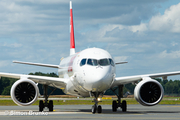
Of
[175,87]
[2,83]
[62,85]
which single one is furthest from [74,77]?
[175,87]

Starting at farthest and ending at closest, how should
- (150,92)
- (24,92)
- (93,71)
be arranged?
(24,92) → (150,92) → (93,71)

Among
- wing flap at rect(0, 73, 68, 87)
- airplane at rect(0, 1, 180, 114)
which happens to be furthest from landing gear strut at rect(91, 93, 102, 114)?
wing flap at rect(0, 73, 68, 87)

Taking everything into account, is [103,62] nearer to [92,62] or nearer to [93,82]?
[92,62]

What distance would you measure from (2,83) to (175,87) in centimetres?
8661

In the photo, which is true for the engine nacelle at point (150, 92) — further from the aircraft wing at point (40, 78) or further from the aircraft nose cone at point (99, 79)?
the aircraft wing at point (40, 78)

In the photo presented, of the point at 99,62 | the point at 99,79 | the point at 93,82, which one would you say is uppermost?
the point at 99,62

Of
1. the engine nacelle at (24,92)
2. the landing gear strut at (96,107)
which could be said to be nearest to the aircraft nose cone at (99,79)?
the landing gear strut at (96,107)

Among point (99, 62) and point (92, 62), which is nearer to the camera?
point (99, 62)

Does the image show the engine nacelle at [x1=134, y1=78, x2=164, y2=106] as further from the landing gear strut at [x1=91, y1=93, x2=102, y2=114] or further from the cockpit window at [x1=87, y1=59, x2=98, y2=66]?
the cockpit window at [x1=87, y1=59, x2=98, y2=66]

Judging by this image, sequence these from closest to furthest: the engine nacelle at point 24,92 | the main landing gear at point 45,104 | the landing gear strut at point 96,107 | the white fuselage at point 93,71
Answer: the white fuselage at point 93,71, the landing gear strut at point 96,107, the engine nacelle at point 24,92, the main landing gear at point 45,104

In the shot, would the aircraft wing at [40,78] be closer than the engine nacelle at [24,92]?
No

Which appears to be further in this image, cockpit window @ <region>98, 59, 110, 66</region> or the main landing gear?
the main landing gear
